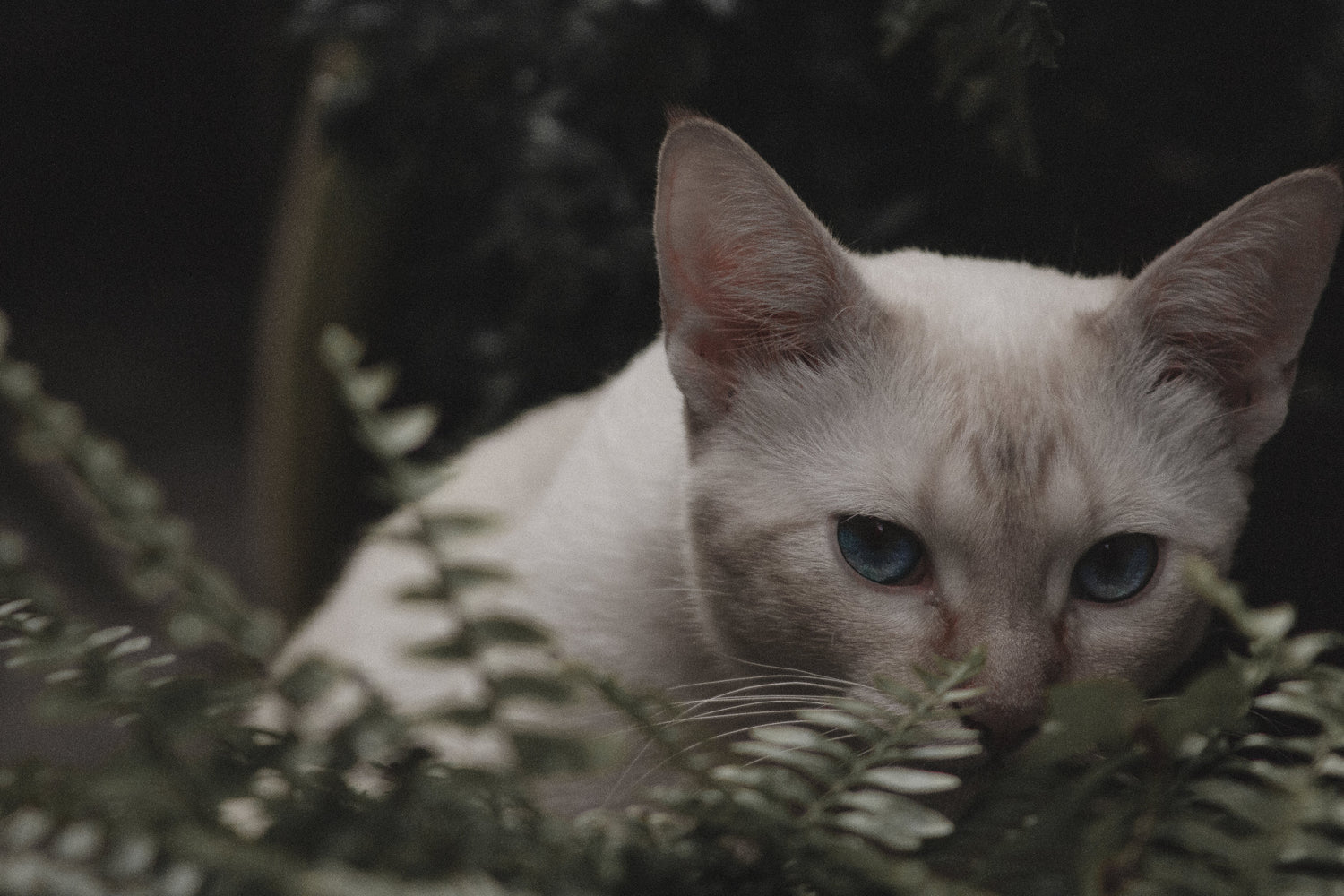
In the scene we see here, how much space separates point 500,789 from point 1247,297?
104cm

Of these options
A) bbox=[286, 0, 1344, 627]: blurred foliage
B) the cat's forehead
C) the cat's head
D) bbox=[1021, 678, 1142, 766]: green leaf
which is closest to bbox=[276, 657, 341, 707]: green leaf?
bbox=[1021, 678, 1142, 766]: green leaf

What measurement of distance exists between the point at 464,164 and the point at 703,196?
1.18m

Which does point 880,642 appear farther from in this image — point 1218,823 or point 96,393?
point 96,393

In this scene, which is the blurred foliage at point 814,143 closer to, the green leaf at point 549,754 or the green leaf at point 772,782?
the green leaf at point 772,782

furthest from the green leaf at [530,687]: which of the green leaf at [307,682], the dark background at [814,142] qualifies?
the dark background at [814,142]

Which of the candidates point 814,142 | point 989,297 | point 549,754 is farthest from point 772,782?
point 814,142

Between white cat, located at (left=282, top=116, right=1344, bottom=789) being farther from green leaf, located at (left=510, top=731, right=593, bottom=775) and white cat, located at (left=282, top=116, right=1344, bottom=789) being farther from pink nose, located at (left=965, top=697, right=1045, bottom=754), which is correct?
green leaf, located at (left=510, top=731, right=593, bottom=775)

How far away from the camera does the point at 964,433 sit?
1.24 meters

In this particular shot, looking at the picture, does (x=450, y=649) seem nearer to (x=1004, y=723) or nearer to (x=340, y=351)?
(x=340, y=351)

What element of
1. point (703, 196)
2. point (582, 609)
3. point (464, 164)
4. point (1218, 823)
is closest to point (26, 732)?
point (464, 164)

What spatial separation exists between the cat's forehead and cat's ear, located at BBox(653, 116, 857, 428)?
0.28ft

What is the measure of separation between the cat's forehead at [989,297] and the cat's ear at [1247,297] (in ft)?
0.24

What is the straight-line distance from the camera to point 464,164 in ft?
7.55

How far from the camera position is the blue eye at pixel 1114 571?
49.4 inches
